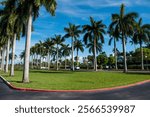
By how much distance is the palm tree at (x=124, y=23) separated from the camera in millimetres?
A: 53312

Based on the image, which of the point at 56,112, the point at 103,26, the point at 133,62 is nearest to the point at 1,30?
the point at 103,26

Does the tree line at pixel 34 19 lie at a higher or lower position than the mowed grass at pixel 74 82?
higher

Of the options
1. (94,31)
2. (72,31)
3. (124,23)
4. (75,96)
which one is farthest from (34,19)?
(72,31)

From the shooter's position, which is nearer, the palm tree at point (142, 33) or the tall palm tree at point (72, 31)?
the palm tree at point (142, 33)

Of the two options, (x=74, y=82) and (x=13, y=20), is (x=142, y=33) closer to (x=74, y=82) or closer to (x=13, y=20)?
(x=13, y=20)

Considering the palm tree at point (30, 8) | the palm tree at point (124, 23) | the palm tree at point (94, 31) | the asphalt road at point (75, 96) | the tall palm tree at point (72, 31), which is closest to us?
the asphalt road at point (75, 96)

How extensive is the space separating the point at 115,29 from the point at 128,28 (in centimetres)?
307

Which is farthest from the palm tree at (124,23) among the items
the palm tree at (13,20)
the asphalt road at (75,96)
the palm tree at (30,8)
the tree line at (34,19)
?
the asphalt road at (75,96)

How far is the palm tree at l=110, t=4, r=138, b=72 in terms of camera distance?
53.3 m

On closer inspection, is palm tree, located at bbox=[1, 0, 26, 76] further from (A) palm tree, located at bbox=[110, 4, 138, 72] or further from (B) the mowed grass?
(A) palm tree, located at bbox=[110, 4, 138, 72]

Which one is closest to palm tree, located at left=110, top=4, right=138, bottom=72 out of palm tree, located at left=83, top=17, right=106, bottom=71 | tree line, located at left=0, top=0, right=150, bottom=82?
tree line, located at left=0, top=0, right=150, bottom=82

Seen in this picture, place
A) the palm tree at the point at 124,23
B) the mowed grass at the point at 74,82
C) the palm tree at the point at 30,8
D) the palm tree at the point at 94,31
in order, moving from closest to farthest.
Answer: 1. the mowed grass at the point at 74,82
2. the palm tree at the point at 30,8
3. the palm tree at the point at 124,23
4. the palm tree at the point at 94,31

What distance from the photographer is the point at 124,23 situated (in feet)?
176

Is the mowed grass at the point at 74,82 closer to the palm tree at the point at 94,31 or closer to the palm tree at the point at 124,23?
the palm tree at the point at 124,23
